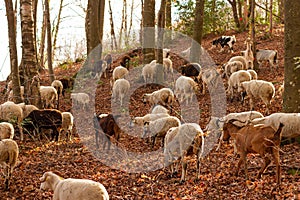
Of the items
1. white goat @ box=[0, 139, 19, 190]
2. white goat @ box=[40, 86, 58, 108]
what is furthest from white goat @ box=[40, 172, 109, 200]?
white goat @ box=[40, 86, 58, 108]

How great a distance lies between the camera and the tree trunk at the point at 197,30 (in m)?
18.1

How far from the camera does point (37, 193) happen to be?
796 cm

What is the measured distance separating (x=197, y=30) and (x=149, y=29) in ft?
7.94

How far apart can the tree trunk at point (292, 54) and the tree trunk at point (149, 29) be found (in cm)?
900

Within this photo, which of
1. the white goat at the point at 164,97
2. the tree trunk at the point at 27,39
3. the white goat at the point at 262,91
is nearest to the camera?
the tree trunk at the point at 27,39

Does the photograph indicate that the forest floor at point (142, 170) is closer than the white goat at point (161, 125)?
Yes

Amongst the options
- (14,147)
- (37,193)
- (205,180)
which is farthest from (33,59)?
(205,180)

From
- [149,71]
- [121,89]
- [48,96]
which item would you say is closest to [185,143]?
[121,89]

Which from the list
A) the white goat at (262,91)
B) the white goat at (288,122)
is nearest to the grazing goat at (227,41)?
the white goat at (262,91)

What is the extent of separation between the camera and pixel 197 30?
727 inches

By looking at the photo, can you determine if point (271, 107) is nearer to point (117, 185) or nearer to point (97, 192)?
point (117, 185)

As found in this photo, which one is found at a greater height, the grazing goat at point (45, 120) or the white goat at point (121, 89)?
the white goat at point (121, 89)

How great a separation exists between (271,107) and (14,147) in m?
7.80

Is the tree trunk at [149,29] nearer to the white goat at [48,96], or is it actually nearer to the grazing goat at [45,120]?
the white goat at [48,96]
